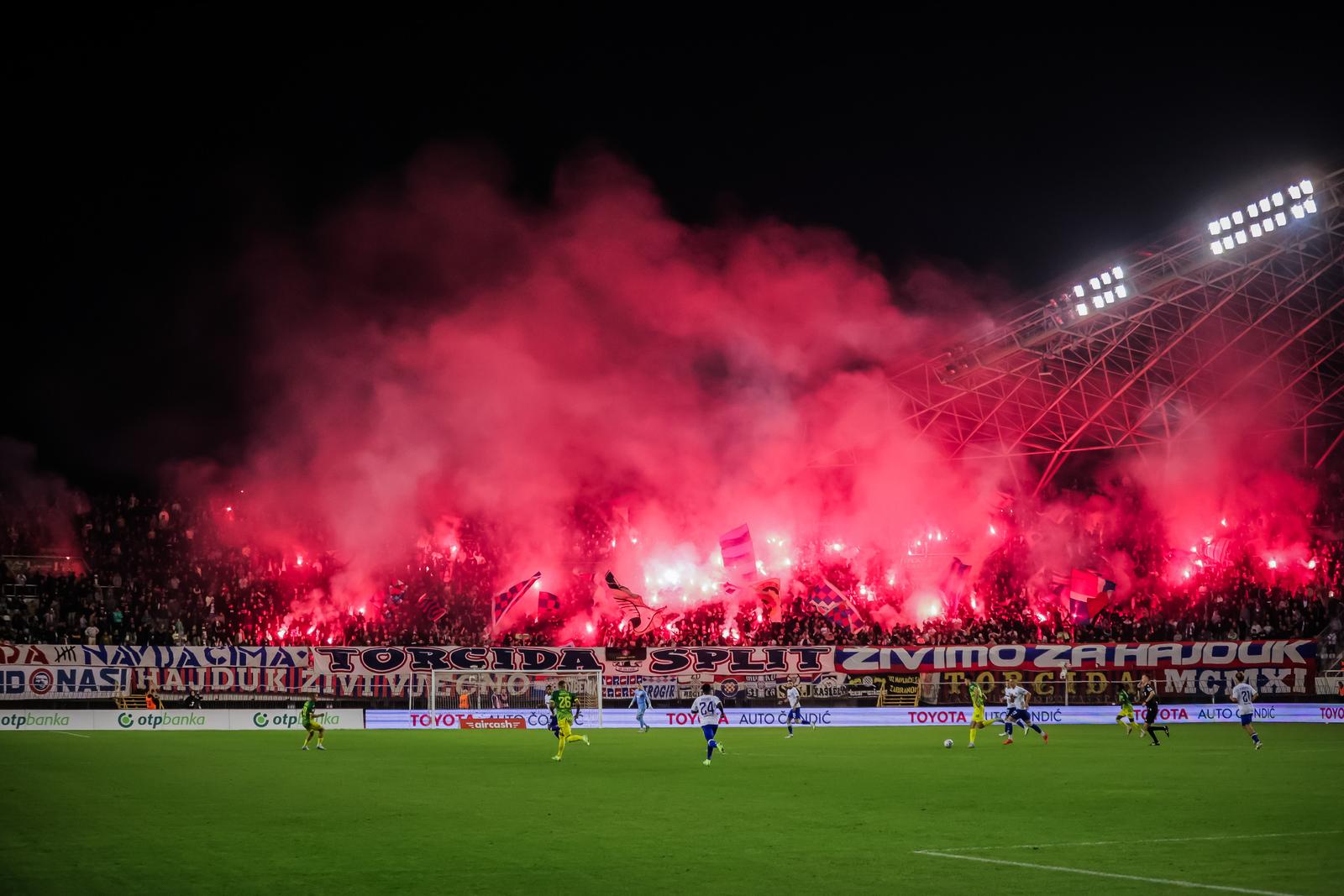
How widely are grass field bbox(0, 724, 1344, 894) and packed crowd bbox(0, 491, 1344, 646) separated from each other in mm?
19262

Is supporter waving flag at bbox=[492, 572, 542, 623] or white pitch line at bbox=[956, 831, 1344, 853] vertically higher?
supporter waving flag at bbox=[492, 572, 542, 623]

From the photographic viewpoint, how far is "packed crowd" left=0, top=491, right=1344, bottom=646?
1975 inches

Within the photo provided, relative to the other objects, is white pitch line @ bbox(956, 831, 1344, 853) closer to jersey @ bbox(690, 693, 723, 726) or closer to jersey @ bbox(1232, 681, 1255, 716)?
jersey @ bbox(690, 693, 723, 726)

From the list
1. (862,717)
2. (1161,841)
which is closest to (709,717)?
(1161,841)

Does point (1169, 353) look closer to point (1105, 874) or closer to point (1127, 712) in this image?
point (1127, 712)

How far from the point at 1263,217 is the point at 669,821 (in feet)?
114

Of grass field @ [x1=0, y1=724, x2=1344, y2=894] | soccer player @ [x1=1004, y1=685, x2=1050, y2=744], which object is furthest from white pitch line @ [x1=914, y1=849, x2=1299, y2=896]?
soccer player @ [x1=1004, y1=685, x2=1050, y2=744]

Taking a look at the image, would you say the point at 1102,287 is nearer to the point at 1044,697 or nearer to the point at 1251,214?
the point at 1251,214

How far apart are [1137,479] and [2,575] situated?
51.0m

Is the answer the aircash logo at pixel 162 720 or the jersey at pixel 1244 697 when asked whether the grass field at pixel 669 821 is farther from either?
the aircash logo at pixel 162 720

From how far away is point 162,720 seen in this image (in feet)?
145

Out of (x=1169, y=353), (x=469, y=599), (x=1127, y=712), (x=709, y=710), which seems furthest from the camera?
(x=469, y=599)

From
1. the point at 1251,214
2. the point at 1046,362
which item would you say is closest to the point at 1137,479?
the point at 1046,362

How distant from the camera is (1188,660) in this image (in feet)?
167
